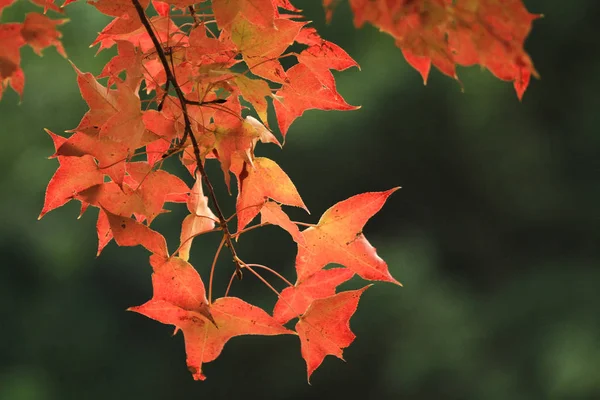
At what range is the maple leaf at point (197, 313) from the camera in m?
0.64

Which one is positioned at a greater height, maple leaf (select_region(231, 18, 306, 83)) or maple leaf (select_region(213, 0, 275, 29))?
maple leaf (select_region(213, 0, 275, 29))

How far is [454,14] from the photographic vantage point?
0.49m

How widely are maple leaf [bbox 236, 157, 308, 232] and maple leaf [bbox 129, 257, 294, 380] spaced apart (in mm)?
77

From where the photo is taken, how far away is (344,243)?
710 mm

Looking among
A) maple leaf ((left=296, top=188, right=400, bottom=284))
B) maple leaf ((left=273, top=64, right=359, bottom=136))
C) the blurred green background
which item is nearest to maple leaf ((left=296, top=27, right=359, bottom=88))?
maple leaf ((left=273, top=64, right=359, bottom=136))

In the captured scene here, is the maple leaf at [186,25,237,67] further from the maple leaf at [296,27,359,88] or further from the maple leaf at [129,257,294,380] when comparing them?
the maple leaf at [129,257,294,380]

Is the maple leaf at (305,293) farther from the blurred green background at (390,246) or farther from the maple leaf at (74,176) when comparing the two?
the blurred green background at (390,246)

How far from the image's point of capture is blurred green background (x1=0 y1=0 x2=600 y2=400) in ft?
10.6

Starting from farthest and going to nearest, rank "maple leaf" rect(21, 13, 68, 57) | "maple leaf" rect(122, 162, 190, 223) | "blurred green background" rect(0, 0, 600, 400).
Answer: "blurred green background" rect(0, 0, 600, 400), "maple leaf" rect(122, 162, 190, 223), "maple leaf" rect(21, 13, 68, 57)

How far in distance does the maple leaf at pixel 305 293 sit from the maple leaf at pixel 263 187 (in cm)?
8

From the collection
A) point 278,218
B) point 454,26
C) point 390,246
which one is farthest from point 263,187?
point 390,246

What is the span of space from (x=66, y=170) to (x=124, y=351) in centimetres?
285

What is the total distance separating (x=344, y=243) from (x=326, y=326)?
8cm

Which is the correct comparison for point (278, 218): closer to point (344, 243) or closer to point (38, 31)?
point (344, 243)
